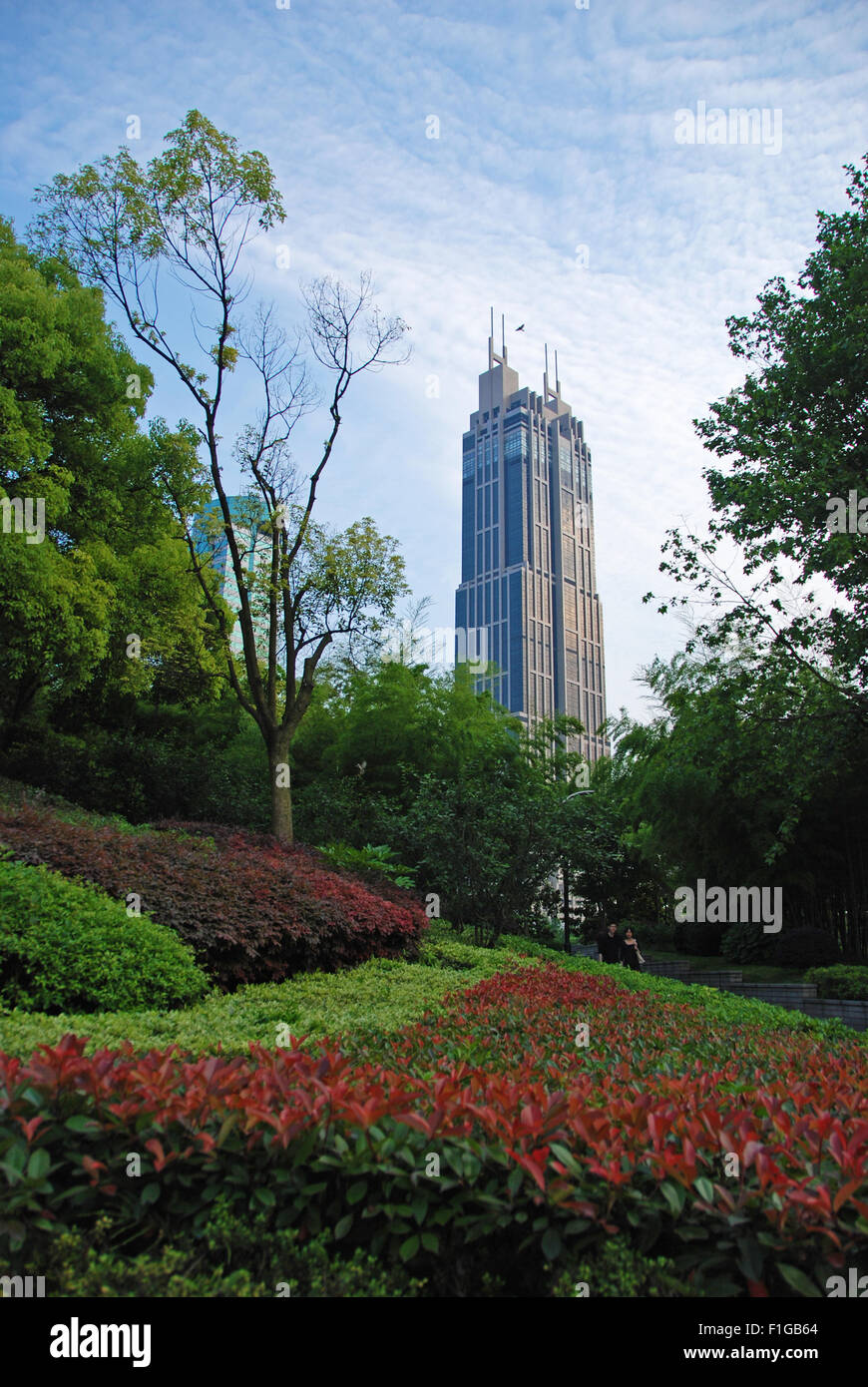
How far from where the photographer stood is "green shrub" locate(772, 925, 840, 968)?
15.6 meters

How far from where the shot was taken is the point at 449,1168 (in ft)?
6.84

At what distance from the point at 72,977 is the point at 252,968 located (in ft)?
6.18

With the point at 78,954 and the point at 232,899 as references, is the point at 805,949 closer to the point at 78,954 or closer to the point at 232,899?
the point at 232,899

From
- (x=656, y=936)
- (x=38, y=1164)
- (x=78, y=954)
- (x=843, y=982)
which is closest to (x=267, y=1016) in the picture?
(x=78, y=954)

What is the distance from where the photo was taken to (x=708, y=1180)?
198 cm

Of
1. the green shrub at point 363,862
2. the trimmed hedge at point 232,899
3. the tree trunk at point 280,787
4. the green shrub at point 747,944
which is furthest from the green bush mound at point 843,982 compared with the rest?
the tree trunk at point 280,787

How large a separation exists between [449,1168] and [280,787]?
33.7 ft

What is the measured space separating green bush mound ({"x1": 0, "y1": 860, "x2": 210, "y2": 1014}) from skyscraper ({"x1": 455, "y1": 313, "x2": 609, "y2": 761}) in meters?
49.3

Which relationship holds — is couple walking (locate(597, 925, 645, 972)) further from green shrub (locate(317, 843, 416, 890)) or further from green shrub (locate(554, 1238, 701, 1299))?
green shrub (locate(554, 1238, 701, 1299))

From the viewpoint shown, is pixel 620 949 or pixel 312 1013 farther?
pixel 620 949

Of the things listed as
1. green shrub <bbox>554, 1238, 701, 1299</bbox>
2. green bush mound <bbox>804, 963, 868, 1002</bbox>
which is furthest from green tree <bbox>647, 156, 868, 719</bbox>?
green shrub <bbox>554, 1238, 701, 1299</bbox>

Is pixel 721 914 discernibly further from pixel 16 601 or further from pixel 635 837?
pixel 16 601

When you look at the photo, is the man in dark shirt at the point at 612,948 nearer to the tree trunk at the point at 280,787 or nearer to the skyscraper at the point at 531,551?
the tree trunk at the point at 280,787

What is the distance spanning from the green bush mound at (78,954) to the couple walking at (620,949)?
8897 millimetres
